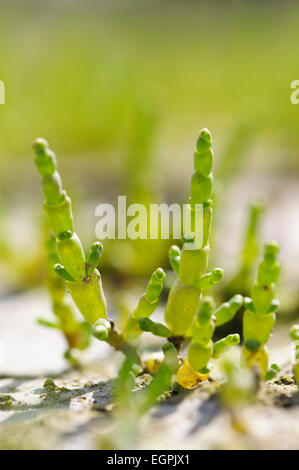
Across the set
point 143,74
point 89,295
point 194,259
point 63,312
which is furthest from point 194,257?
point 143,74

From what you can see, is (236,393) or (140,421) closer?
(236,393)

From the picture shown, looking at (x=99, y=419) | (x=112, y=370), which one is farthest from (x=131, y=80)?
(x=99, y=419)

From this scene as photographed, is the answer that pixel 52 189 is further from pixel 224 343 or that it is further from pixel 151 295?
pixel 224 343

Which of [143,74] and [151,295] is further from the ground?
[143,74]

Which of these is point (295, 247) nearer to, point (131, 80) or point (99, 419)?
point (99, 419)

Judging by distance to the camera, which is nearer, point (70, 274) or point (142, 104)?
point (70, 274)

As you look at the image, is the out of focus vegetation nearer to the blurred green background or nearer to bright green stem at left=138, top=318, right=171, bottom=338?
the blurred green background
